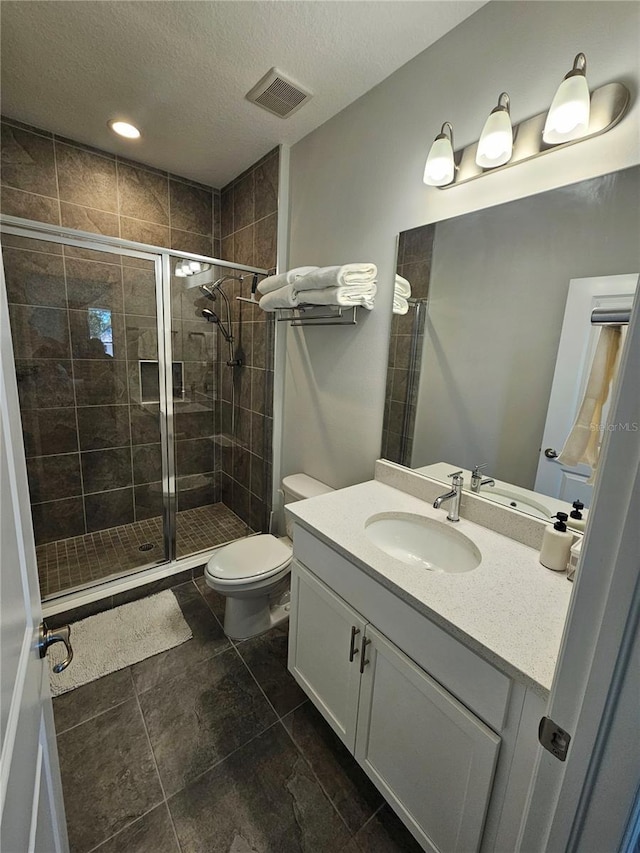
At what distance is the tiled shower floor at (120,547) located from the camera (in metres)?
2.11

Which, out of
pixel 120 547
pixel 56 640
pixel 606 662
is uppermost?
pixel 606 662

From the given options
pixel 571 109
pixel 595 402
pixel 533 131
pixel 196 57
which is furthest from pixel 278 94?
pixel 595 402

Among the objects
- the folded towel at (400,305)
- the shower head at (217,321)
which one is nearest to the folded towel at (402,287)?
the folded towel at (400,305)

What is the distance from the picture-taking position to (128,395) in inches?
97.7

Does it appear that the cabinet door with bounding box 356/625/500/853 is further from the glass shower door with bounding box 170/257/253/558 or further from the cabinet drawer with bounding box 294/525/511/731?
the glass shower door with bounding box 170/257/253/558

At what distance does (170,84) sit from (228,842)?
115 inches

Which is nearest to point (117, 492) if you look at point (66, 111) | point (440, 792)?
point (66, 111)

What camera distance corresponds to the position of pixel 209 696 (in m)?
1.50

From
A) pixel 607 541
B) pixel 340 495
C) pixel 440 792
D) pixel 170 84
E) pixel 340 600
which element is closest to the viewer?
pixel 607 541

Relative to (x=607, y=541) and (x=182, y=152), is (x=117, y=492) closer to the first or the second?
(x=182, y=152)

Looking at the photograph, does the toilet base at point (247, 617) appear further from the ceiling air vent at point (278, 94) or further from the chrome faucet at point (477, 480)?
the ceiling air vent at point (278, 94)

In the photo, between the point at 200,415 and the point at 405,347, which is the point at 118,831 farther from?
the point at 200,415

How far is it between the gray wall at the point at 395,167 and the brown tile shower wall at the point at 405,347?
52 millimetres

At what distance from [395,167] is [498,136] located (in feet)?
1.75
